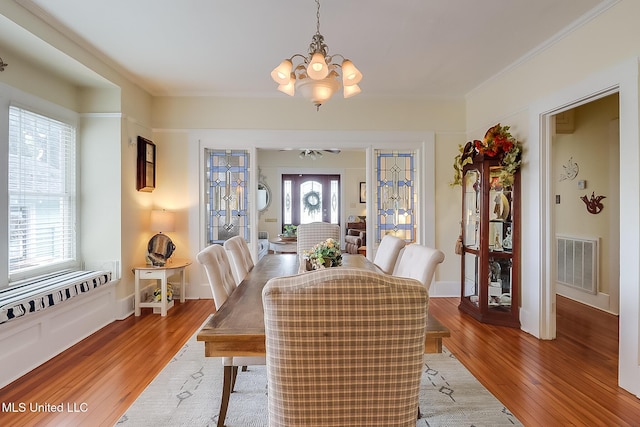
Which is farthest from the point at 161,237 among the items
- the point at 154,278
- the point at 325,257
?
the point at 325,257

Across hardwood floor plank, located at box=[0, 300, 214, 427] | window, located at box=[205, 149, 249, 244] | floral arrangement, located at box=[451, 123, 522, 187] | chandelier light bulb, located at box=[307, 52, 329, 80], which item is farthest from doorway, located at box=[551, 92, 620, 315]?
hardwood floor plank, located at box=[0, 300, 214, 427]

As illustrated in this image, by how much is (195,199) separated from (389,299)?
386cm

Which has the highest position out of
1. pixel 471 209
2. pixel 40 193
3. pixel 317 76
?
pixel 317 76

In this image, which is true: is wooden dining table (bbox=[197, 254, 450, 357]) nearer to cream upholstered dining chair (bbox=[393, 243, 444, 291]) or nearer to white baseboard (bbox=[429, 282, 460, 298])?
cream upholstered dining chair (bbox=[393, 243, 444, 291])

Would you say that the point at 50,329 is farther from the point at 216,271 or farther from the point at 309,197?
the point at 309,197

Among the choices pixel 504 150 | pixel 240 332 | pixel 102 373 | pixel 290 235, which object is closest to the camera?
pixel 240 332

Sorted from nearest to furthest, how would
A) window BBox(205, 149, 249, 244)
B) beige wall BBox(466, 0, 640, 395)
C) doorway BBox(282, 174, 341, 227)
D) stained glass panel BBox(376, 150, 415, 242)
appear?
beige wall BBox(466, 0, 640, 395)
window BBox(205, 149, 249, 244)
stained glass panel BBox(376, 150, 415, 242)
doorway BBox(282, 174, 341, 227)

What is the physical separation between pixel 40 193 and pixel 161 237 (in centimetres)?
126

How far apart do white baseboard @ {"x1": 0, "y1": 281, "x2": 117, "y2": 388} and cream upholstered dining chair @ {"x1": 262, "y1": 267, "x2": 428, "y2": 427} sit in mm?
2343

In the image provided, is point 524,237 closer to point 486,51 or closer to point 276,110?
point 486,51

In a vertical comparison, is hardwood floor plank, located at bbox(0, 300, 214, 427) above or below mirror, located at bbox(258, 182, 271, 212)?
below

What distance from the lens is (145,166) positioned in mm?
3994

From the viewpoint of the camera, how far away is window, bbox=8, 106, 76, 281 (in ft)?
9.34

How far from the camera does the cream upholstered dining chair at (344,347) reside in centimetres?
105
